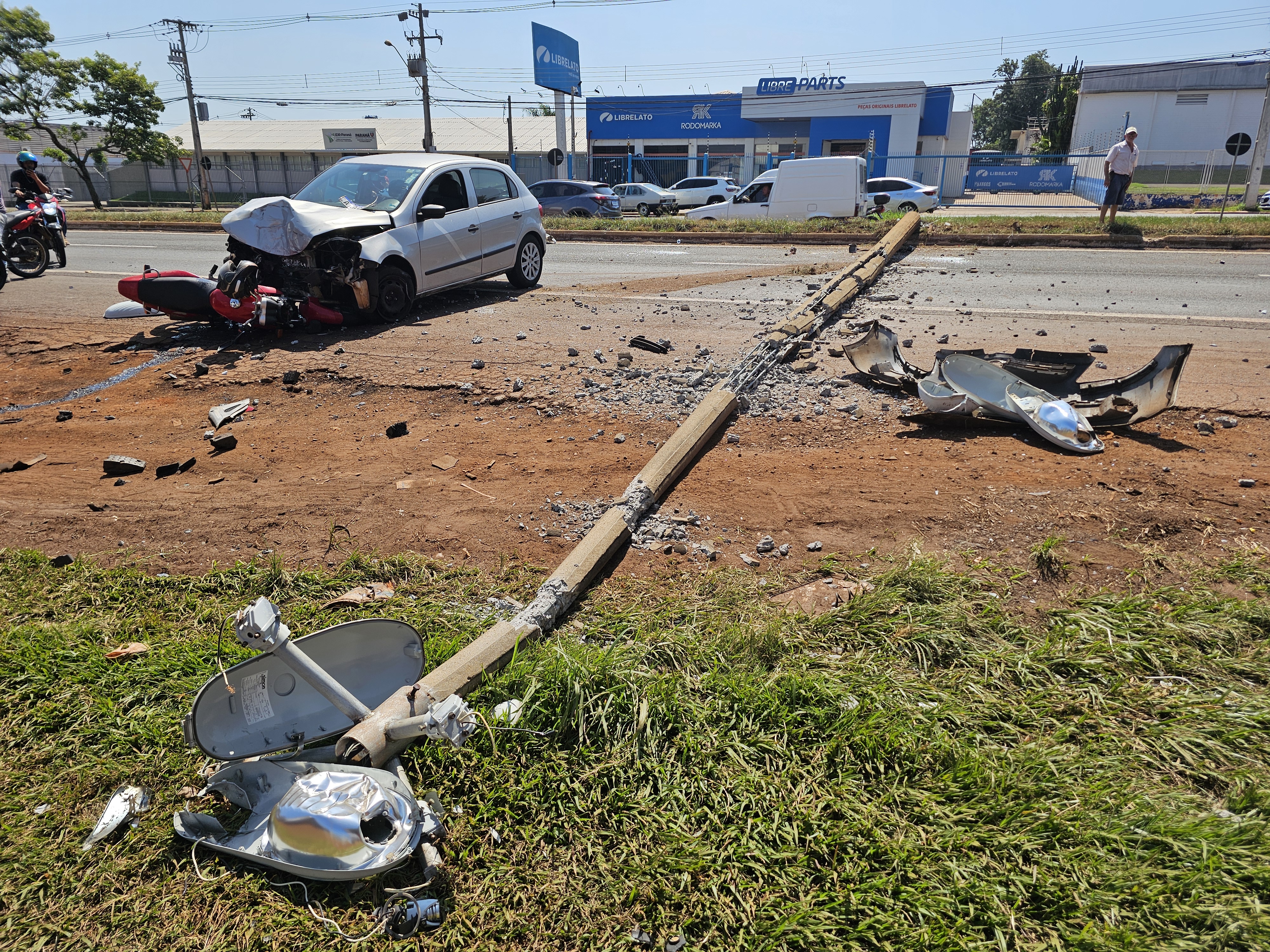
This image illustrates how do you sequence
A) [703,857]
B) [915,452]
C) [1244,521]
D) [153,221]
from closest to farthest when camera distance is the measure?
[703,857]
[1244,521]
[915,452]
[153,221]

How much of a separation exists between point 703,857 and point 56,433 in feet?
20.3

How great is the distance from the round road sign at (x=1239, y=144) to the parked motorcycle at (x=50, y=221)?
2533 cm

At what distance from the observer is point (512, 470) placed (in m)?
5.07

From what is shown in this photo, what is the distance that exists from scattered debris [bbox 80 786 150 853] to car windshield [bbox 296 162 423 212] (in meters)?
7.74

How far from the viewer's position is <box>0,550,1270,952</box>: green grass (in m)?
2.12

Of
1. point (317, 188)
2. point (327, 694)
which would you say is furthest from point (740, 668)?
point (317, 188)

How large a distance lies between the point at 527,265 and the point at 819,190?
40.1 feet

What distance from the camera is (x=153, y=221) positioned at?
23.7 meters

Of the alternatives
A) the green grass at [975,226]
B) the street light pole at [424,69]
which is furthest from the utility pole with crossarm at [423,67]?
the green grass at [975,226]

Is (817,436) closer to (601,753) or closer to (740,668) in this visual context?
(740,668)

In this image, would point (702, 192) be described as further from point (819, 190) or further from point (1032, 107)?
point (1032, 107)

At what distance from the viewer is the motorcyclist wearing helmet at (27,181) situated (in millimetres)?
12945

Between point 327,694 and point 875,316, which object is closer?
point 327,694

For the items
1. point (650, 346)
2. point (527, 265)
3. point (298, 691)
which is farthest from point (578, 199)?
point (298, 691)
